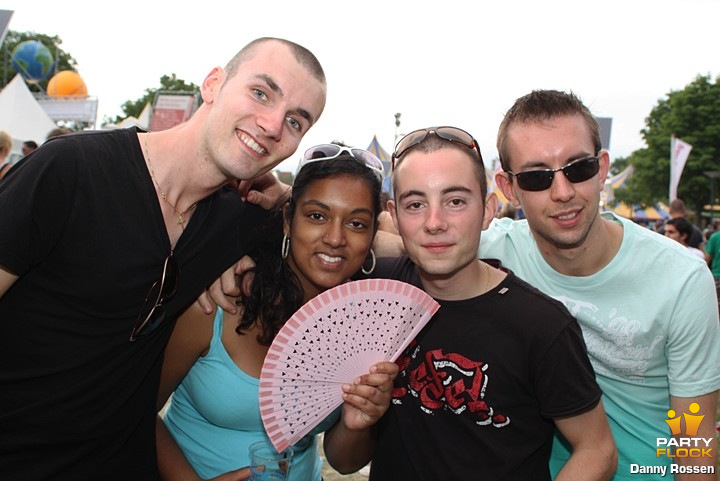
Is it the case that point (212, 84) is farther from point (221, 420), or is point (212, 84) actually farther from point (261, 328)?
point (221, 420)

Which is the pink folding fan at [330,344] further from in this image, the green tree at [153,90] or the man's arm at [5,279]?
the green tree at [153,90]

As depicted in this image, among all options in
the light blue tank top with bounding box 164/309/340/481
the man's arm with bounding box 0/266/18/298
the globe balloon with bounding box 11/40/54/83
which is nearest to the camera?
the man's arm with bounding box 0/266/18/298

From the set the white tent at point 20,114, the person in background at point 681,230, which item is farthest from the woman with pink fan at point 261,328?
the white tent at point 20,114

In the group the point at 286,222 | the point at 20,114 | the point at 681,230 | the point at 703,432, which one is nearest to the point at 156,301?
→ the point at 286,222

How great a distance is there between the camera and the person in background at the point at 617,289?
7.18ft

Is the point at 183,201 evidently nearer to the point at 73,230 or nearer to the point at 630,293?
the point at 73,230

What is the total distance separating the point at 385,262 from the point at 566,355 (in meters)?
0.98

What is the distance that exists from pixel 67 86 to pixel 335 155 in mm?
32004

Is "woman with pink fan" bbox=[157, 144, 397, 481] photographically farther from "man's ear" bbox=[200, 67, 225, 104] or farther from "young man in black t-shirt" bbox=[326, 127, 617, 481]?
"man's ear" bbox=[200, 67, 225, 104]

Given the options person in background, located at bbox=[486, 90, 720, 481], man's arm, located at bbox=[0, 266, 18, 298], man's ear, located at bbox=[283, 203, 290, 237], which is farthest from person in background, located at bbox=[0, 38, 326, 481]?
person in background, located at bbox=[486, 90, 720, 481]

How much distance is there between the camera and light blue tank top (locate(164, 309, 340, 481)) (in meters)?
2.04

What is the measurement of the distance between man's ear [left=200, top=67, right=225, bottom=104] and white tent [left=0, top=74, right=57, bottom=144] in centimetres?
1556

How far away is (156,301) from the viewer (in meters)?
1.86

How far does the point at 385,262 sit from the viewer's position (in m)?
2.49
